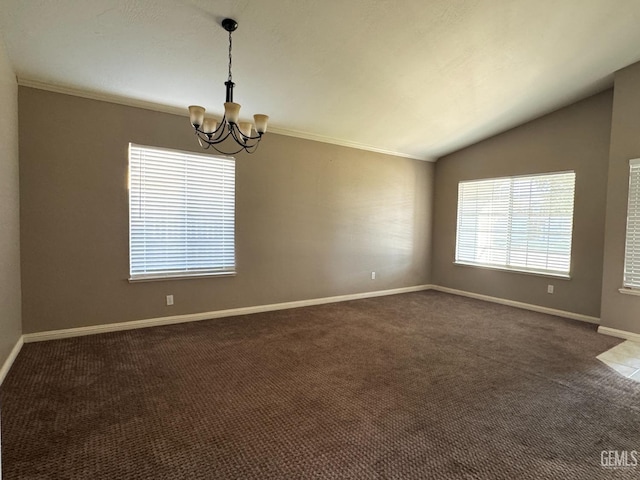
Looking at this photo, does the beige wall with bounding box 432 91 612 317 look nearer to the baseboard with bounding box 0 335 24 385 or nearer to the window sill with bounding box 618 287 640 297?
the window sill with bounding box 618 287 640 297

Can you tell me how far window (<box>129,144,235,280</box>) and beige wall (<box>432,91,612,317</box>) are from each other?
167 inches

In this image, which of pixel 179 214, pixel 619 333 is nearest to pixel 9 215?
pixel 179 214

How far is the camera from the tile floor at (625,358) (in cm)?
308

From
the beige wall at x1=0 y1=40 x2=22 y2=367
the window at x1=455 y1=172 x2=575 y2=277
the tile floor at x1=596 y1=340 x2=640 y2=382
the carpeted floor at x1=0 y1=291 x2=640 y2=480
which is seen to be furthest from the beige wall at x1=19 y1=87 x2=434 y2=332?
the tile floor at x1=596 y1=340 x2=640 y2=382

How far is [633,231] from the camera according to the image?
3.93 m

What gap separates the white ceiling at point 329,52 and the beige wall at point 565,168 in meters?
0.47

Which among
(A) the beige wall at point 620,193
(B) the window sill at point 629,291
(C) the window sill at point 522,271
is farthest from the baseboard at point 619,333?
(C) the window sill at point 522,271

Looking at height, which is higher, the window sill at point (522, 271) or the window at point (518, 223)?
the window at point (518, 223)

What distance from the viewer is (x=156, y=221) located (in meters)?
4.06

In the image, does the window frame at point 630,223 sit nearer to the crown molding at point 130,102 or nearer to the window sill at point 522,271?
the window sill at point 522,271

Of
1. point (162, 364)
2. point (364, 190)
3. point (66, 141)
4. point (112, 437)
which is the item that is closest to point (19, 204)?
point (66, 141)

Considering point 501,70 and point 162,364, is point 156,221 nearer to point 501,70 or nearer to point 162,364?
point 162,364

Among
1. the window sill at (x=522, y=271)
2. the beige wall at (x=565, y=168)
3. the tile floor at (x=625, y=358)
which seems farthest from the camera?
the window sill at (x=522, y=271)

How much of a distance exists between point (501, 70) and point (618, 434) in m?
3.48
